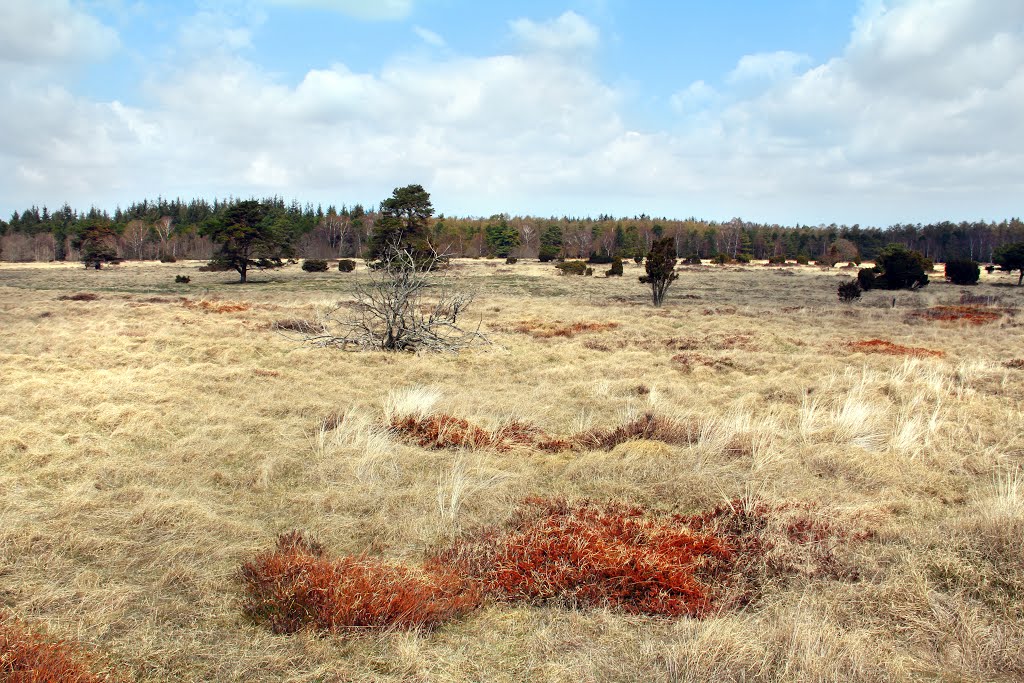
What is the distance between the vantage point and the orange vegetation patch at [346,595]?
11.2 feet

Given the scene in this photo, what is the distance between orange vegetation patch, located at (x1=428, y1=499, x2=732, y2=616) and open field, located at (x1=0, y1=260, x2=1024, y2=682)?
5.6 inches

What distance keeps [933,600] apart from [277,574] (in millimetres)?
4083

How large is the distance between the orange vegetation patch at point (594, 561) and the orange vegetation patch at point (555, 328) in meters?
11.2

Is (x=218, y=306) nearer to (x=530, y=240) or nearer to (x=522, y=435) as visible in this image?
(x=522, y=435)

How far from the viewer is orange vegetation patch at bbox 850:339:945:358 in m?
12.6

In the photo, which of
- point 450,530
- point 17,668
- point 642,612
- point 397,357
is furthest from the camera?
point 397,357

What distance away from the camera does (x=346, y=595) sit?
3.50m

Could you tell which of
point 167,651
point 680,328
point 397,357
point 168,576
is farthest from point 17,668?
point 680,328

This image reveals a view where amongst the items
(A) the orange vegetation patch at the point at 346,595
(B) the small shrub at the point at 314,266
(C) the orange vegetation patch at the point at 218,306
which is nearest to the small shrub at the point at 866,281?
(C) the orange vegetation patch at the point at 218,306

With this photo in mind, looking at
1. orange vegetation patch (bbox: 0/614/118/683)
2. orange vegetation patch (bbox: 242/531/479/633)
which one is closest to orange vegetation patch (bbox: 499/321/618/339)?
orange vegetation patch (bbox: 242/531/479/633)

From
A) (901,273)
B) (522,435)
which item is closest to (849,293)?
(901,273)

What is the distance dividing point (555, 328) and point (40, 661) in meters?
14.8

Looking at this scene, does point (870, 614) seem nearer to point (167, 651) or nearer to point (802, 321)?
point (167, 651)

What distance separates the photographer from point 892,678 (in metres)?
2.91
